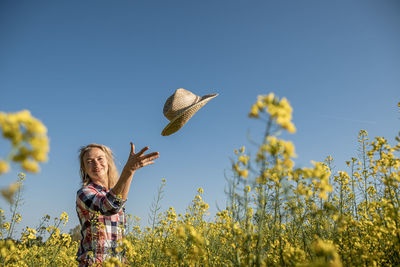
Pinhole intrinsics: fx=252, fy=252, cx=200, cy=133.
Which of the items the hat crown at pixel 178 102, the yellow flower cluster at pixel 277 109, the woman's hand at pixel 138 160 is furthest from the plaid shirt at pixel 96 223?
the yellow flower cluster at pixel 277 109

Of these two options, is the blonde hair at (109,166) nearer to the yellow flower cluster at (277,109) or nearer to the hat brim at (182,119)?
the hat brim at (182,119)

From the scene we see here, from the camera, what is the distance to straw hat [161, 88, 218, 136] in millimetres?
2780

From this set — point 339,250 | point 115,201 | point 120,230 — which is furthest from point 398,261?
point 120,230

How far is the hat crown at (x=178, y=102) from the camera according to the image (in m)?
2.94

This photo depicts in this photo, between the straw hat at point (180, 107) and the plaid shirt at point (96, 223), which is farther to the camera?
the straw hat at point (180, 107)

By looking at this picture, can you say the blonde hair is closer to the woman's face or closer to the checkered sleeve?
the woman's face

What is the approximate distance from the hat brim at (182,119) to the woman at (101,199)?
56cm

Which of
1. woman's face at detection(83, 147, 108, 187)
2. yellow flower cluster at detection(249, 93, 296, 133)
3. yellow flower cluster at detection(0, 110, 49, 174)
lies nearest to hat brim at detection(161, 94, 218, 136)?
woman's face at detection(83, 147, 108, 187)

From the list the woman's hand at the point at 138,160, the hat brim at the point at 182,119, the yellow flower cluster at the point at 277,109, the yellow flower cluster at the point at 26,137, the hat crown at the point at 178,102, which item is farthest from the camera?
the hat crown at the point at 178,102

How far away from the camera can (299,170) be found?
1455 millimetres

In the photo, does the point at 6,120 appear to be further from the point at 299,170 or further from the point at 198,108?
the point at 198,108

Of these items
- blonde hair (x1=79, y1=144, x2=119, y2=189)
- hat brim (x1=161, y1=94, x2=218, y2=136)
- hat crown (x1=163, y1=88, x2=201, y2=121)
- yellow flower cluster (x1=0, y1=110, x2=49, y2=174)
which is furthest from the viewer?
blonde hair (x1=79, y1=144, x2=119, y2=189)

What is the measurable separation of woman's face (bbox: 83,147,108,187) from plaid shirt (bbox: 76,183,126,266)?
0.46 ft

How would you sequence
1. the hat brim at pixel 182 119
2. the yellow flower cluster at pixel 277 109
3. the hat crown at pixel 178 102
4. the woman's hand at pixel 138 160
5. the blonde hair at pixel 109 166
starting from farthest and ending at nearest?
1. the blonde hair at pixel 109 166
2. the hat crown at pixel 178 102
3. the hat brim at pixel 182 119
4. the woman's hand at pixel 138 160
5. the yellow flower cluster at pixel 277 109
